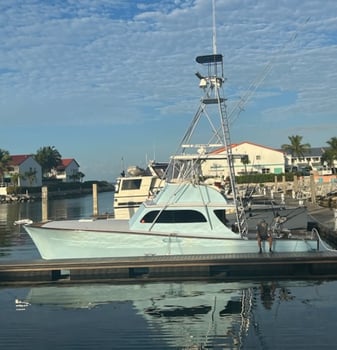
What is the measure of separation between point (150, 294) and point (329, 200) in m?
25.7

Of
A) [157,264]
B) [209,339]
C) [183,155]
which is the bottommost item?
[209,339]

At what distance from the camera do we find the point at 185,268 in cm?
1612

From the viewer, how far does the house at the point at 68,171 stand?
140 meters

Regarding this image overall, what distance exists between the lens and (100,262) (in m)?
16.3

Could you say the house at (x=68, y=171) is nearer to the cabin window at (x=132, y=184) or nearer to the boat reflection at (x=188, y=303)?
the cabin window at (x=132, y=184)

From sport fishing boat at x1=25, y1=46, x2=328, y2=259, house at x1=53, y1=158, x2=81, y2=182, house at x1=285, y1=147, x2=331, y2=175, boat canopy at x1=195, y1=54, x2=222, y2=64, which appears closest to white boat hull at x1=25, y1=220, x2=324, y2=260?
sport fishing boat at x1=25, y1=46, x2=328, y2=259

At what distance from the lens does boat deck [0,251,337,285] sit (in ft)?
52.3

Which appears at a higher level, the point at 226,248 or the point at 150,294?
the point at 226,248

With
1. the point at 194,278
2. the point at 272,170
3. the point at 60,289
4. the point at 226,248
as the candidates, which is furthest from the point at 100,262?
the point at 272,170

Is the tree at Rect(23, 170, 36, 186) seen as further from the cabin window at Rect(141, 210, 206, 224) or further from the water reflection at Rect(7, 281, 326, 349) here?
the water reflection at Rect(7, 281, 326, 349)

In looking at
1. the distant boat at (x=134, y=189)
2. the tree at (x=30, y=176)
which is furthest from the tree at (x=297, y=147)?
the distant boat at (x=134, y=189)

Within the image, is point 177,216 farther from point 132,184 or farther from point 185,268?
point 132,184

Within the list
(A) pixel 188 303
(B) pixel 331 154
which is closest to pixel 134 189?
(A) pixel 188 303

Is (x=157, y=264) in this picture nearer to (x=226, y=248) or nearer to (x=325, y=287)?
(x=226, y=248)
